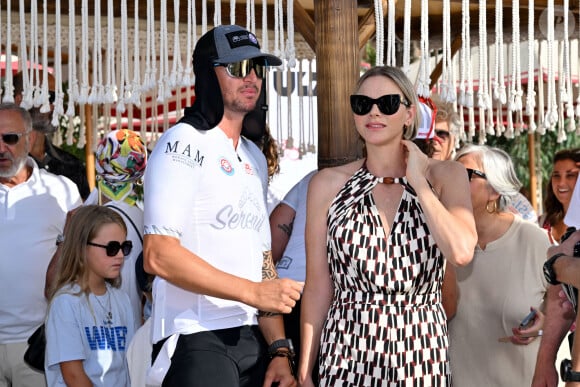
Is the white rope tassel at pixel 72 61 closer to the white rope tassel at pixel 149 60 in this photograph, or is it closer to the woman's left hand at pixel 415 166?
the white rope tassel at pixel 149 60

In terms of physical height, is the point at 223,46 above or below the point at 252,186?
above

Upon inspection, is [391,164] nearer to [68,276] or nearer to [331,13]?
[331,13]

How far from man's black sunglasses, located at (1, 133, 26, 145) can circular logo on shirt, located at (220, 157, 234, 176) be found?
195 centimetres

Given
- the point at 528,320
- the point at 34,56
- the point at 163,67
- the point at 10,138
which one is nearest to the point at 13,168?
the point at 10,138

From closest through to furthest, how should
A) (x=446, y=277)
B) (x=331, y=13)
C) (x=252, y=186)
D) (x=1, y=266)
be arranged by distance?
(x=252, y=186) → (x=446, y=277) → (x=331, y=13) → (x=1, y=266)

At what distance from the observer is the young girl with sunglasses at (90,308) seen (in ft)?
12.7

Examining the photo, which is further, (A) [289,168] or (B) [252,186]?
(A) [289,168]

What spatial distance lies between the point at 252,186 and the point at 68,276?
123 centimetres

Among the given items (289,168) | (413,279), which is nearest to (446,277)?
(413,279)

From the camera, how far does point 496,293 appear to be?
13.5 feet

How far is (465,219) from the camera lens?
3.03m

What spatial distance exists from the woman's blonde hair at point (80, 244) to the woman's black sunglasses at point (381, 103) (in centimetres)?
141

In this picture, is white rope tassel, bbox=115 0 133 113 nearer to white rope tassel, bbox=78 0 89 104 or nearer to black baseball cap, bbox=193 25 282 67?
white rope tassel, bbox=78 0 89 104

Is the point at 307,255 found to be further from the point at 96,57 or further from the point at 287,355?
the point at 96,57
